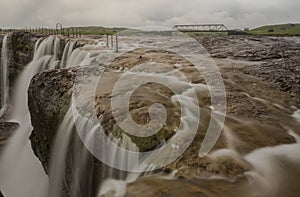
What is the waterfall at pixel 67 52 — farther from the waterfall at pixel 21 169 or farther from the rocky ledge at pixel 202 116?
the rocky ledge at pixel 202 116

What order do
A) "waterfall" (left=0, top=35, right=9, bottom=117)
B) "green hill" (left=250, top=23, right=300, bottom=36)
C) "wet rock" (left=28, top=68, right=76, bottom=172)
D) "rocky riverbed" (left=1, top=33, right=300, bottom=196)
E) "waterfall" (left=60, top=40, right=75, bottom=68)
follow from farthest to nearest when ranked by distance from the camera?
"green hill" (left=250, top=23, right=300, bottom=36), "waterfall" (left=0, top=35, right=9, bottom=117), "waterfall" (left=60, top=40, right=75, bottom=68), "wet rock" (left=28, top=68, right=76, bottom=172), "rocky riverbed" (left=1, top=33, right=300, bottom=196)

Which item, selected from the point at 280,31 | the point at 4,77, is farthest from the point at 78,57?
the point at 280,31

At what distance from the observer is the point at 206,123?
285 inches

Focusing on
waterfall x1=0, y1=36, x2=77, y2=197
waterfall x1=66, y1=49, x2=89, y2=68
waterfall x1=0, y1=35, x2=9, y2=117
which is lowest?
waterfall x1=0, y1=36, x2=77, y2=197

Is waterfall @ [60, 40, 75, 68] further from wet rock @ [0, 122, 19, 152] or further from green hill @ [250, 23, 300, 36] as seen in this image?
green hill @ [250, 23, 300, 36]

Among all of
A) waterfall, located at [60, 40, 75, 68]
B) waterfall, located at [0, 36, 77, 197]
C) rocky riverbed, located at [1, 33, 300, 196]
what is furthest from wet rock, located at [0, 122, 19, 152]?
waterfall, located at [60, 40, 75, 68]

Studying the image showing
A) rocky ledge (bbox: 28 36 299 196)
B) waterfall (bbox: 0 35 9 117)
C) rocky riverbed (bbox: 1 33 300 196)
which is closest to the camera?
rocky riverbed (bbox: 1 33 300 196)

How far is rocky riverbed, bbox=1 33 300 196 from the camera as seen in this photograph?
17.2ft

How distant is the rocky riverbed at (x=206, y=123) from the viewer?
5230mm

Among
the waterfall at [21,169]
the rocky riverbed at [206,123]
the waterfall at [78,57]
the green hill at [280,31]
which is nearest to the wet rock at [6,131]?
the waterfall at [21,169]

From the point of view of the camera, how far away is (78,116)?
28.3ft

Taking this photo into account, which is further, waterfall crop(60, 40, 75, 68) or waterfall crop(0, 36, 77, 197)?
waterfall crop(60, 40, 75, 68)

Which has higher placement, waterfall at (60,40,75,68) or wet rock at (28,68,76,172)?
waterfall at (60,40,75,68)

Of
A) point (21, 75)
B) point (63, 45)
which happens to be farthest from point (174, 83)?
point (21, 75)
